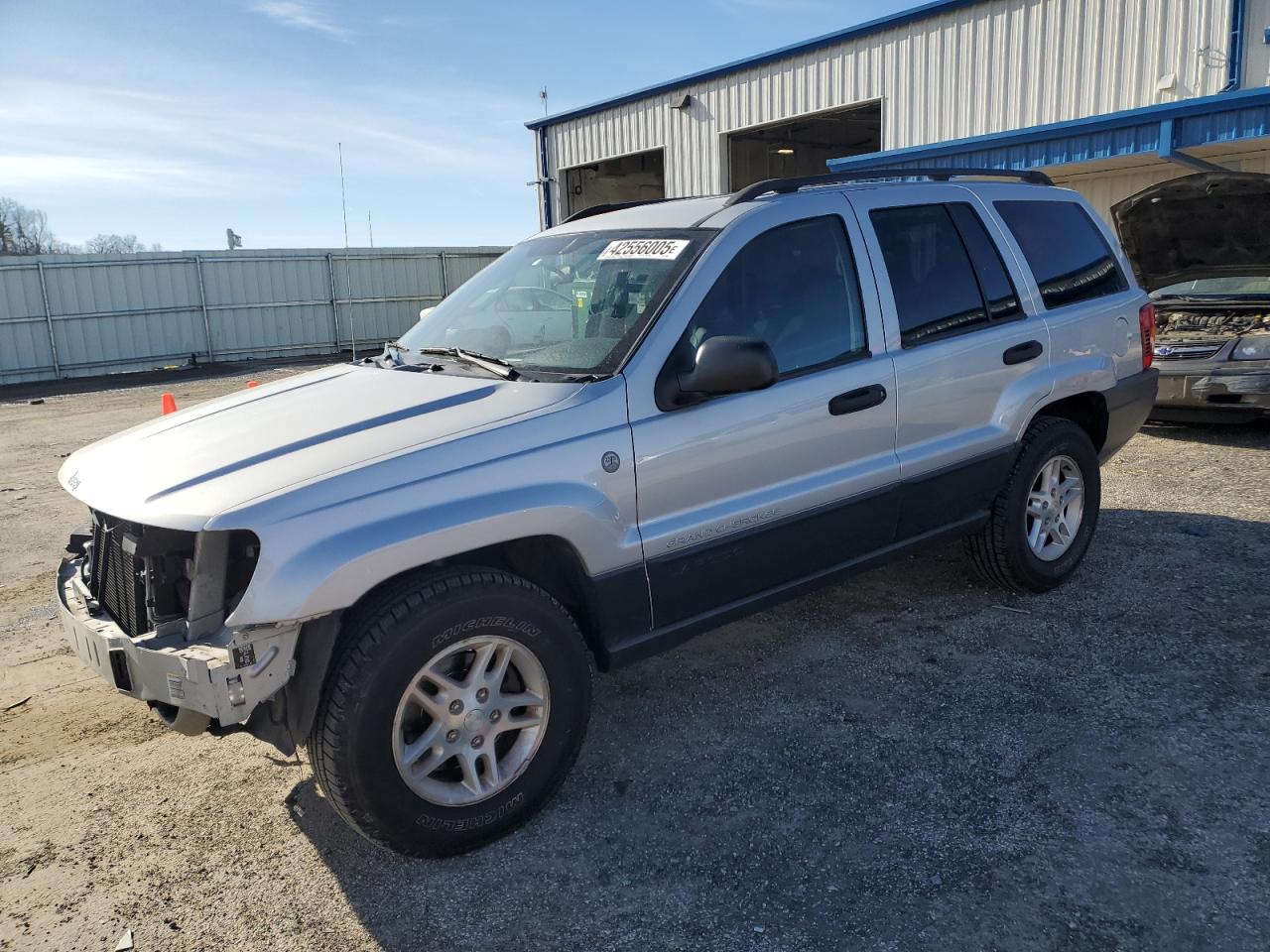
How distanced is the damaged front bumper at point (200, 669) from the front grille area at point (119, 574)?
0.23ft

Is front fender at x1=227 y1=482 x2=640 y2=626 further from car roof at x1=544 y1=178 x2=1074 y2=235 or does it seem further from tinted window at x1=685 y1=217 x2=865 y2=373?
car roof at x1=544 y1=178 x2=1074 y2=235

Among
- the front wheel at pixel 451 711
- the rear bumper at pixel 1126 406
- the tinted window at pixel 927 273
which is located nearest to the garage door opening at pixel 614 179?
the rear bumper at pixel 1126 406

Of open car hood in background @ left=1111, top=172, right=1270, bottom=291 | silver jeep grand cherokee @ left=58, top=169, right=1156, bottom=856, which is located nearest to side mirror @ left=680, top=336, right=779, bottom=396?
silver jeep grand cherokee @ left=58, top=169, right=1156, bottom=856

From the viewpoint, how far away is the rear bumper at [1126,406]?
16.1ft

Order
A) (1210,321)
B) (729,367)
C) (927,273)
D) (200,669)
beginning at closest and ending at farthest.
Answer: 1. (200,669)
2. (729,367)
3. (927,273)
4. (1210,321)

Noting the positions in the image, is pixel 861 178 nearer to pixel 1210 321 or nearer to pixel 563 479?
pixel 563 479

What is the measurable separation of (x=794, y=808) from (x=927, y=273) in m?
2.33

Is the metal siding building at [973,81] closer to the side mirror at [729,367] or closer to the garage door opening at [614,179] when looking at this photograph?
the garage door opening at [614,179]

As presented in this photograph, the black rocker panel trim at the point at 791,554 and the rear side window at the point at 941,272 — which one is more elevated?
the rear side window at the point at 941,272

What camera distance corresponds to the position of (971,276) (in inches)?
169

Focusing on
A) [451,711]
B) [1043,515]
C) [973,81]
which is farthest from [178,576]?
[973,81]

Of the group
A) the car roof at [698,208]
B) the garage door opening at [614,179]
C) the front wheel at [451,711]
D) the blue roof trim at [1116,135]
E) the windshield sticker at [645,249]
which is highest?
the garage door opening at [614,179]

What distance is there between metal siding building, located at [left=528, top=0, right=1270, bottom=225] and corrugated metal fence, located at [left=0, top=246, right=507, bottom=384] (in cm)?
685

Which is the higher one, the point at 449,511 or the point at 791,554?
the point at 449,511
